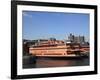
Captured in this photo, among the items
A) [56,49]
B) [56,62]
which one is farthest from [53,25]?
[56,62]

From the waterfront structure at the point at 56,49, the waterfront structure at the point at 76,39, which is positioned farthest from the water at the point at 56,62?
the waterfront structure at the point at 76,39

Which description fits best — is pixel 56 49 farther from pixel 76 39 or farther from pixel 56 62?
pixel 76 39

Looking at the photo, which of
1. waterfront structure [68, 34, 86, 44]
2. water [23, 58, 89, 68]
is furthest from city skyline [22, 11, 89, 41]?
water [23, 58, 89, 68]

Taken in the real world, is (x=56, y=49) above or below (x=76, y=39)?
below

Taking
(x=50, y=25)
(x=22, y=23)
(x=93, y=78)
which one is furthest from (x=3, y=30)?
(x=93, y=78)

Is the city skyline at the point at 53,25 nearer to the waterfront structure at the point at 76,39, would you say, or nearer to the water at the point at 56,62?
the waterfront structure at the point at 76,39

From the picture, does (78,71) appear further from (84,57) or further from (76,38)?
(76,38)

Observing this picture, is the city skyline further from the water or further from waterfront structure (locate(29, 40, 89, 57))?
the water
